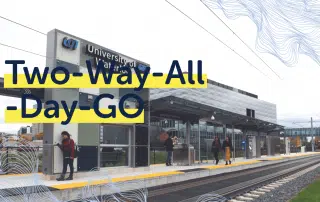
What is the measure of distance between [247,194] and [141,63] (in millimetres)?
9109

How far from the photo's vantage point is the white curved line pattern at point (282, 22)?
118 inches

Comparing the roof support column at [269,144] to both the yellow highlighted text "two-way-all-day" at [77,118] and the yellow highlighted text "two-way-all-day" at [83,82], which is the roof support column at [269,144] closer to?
the yellow highlighted text "two-way-all-day" at [77,118]

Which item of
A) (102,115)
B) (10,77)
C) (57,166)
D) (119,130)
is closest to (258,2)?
(10,77)

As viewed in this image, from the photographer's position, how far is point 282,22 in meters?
3.06

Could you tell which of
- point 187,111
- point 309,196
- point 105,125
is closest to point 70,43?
point 105,125

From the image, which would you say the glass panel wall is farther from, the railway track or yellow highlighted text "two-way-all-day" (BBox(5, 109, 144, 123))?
the railway track

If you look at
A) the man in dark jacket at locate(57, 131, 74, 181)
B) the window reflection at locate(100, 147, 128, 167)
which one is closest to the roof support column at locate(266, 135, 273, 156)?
the window reflection at locate(100, 147, 128, 167)

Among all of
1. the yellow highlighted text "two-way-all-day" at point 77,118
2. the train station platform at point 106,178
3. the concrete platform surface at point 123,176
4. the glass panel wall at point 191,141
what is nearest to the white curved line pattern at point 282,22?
the train station platform at point 106,178

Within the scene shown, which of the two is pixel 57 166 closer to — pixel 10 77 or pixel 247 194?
pixel 10 77

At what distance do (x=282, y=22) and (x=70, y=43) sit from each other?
1262 centimetres

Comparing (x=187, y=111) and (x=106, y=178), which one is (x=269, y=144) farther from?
(x=106, y=178)

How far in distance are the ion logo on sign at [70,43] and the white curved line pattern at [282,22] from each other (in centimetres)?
1199

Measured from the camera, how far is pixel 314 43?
3.37 metres

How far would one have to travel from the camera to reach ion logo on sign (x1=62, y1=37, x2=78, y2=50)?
47.5ft
